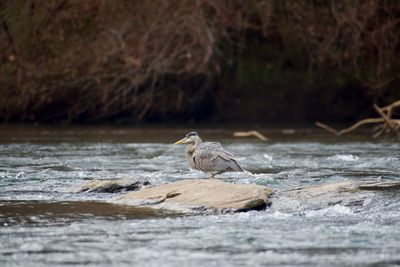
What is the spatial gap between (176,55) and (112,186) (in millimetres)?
11459

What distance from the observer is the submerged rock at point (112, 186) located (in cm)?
1057

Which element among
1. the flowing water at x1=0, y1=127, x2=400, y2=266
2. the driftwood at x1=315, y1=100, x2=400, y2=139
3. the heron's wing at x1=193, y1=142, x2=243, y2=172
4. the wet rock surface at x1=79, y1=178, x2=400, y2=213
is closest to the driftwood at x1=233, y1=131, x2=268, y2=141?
the driftwood at x1=315, y1=100, x2=400, y2=139

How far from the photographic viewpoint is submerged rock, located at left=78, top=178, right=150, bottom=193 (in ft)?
34.7

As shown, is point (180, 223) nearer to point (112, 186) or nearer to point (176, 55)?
point (112, 186)

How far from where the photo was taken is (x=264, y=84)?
75.5 feet

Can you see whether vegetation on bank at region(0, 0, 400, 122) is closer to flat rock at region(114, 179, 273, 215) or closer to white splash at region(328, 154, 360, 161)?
white splash at region(328, 154, 360, 161)

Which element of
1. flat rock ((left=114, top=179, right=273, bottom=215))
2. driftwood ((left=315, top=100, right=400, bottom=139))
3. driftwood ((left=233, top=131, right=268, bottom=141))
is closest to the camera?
flat rock ((left=114, top=179, right=273, bottom=215))

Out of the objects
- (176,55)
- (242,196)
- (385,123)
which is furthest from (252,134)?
(242,196)

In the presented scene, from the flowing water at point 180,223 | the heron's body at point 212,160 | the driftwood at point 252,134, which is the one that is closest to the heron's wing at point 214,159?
the heron's body at point 212,160

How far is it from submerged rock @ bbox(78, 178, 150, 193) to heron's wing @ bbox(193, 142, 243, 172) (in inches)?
41.8

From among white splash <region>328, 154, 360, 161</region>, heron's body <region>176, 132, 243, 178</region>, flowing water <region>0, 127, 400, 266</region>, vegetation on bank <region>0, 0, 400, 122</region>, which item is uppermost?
vegetation on bank <region>0, 0, 400, 122</region>

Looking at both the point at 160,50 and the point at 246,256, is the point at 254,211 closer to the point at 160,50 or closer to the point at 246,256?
the point at 246,256

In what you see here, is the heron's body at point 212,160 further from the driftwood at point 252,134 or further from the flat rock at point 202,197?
the driftwood at point 252,134

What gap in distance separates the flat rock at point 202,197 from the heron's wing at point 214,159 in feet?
4.80
